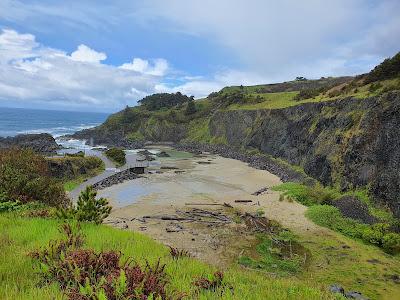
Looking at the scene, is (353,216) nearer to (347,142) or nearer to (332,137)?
(347,142)

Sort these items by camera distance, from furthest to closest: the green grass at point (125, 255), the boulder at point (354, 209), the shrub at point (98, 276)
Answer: the boulder at point (354, 209) < the green grass at point (125, 255) < the shrub at point (98, 276)

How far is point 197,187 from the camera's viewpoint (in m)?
45.4

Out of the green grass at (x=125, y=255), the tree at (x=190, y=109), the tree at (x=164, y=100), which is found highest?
the tree at (x=164, y=100)

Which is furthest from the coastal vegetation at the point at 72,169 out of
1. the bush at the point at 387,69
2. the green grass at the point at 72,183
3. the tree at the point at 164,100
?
the tree at the point at 164,100

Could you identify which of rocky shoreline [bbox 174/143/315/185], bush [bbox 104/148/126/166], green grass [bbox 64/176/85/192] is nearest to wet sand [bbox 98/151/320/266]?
rocky shoreline [bbox 174/143/315/185]

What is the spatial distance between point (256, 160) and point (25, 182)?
187ft

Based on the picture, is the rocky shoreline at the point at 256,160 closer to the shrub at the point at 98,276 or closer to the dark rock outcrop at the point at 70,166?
the dark rock outcrop at the point at 70,166

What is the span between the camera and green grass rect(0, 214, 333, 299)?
5.61 m

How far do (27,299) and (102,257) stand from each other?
5.94 feet

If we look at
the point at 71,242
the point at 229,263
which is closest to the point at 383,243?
the point at 229,263

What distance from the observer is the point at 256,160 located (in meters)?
71.1

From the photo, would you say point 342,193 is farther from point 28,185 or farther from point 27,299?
point 27,299

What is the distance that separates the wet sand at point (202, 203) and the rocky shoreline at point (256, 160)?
1.94m

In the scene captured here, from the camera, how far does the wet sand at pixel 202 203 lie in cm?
2367
